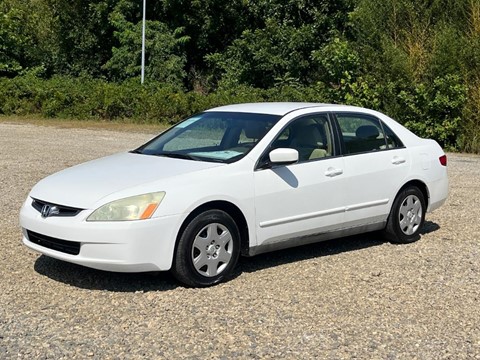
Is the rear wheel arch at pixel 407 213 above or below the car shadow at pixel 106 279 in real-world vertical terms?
above

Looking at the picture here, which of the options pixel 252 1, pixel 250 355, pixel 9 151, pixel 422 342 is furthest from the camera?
pixel 252 1

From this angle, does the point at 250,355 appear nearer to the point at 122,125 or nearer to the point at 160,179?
the point at 160,179

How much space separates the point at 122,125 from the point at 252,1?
15.4 meters

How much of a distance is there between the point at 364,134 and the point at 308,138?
83 centimetres

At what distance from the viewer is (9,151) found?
1717 cm

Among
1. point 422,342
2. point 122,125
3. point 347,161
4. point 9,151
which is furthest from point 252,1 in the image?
point 422,342

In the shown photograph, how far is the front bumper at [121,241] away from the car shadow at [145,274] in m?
0.36

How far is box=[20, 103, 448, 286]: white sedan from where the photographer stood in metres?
5.63

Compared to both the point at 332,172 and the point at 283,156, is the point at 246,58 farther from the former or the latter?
the point at 283,156

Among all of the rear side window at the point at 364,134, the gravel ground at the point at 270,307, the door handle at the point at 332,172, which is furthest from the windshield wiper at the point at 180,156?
the rear side window at the point at 364,134

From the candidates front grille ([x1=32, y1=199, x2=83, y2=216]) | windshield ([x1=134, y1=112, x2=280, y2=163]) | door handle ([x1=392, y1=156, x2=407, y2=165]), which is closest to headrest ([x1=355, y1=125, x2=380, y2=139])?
door handle ([x1=392, y1=156, x2=407, y2=165])

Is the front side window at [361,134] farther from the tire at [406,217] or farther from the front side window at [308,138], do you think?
the tire at [406,217]

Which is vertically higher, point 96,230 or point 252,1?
point 252,1

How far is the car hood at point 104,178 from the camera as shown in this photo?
5.74 meters
